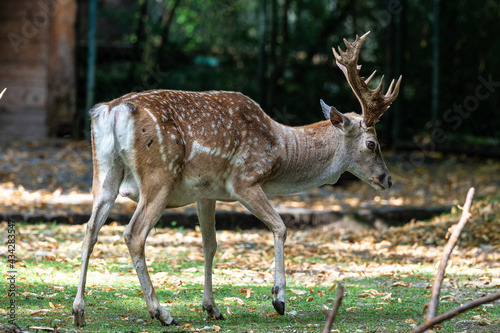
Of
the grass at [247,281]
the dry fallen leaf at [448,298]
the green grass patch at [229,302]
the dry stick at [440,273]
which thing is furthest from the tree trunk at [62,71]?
the dry stick at [440,273]

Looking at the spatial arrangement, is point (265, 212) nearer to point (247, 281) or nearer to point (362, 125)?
point (362, 125)

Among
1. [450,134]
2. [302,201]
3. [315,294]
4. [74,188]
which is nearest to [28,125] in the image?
[74,188]

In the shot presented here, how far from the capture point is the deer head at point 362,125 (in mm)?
5957

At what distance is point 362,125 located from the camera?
6.03 meters

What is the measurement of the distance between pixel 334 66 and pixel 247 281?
9.55 meters

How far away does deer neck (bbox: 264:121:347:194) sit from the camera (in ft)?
19.3

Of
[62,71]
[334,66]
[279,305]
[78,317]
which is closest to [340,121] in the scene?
[279,305]

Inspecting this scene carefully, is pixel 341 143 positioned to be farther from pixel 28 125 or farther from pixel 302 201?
pixel 28 125

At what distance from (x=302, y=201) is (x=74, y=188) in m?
3.30

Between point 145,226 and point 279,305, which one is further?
point 279,305

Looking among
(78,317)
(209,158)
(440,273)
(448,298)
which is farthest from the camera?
(448,298)

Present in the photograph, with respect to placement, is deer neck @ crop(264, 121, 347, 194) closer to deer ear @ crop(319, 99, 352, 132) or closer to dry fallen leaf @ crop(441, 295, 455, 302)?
deer ear @ crop(319, 99, 352, 132)

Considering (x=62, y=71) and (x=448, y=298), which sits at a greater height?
(x=62, y=71)

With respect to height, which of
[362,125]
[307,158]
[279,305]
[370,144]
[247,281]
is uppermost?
[362,125]
